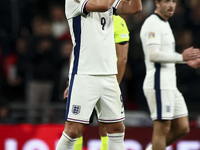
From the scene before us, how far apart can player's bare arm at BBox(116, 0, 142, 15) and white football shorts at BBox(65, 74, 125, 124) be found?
0.64 metres

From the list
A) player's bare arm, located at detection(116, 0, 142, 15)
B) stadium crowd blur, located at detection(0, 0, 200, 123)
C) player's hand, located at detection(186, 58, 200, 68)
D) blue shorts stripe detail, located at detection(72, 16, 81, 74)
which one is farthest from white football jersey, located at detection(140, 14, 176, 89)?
stadium crowd blur, located at detection(0, 0, 200, 123)

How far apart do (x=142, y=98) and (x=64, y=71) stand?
1.61 metres

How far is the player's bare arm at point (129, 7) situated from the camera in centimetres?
538

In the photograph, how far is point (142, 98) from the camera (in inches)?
421

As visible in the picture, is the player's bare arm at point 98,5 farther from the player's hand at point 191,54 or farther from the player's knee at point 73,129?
the player's hand at point 191,54

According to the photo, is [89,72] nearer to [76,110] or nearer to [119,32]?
[76,110]

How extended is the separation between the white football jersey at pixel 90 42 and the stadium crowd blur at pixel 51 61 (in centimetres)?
408

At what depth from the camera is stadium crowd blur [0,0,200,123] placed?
9.96m

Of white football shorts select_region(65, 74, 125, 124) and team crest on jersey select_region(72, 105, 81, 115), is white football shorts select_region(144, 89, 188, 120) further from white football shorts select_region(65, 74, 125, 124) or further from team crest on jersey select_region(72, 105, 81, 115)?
team crest on jersey select_region(72, 105, 81, 115)

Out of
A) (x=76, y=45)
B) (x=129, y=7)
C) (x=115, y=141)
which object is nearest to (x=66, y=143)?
(x=115, y=141)

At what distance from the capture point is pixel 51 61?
10.1m

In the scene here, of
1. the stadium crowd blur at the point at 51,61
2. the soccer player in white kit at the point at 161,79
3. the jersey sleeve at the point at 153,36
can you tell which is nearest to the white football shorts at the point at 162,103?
the soccer player in white kit at the point at 161,79

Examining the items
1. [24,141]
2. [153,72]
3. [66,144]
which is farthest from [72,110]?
[24,141]

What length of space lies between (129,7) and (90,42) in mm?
510
